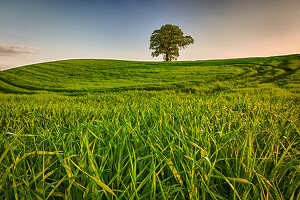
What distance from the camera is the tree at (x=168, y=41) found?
41.0 m

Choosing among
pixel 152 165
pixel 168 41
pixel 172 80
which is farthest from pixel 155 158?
pixel 168 41

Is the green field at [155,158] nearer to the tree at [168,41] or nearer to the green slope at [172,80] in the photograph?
the green slope at [172,80]

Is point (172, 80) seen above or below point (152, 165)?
below

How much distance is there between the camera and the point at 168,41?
137 ft


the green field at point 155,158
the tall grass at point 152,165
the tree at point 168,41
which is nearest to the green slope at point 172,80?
the green field at point 155,158

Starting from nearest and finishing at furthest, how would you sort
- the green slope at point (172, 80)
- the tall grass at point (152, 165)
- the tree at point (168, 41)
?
the tall grass at point (152, 165) < the green slope at point (172, 80) < the tree at point (168, 41)

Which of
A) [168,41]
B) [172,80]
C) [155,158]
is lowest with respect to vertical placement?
[172,80]

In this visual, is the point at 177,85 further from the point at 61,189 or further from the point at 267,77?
the point at 61,189

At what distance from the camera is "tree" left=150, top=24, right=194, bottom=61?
41.0 metres

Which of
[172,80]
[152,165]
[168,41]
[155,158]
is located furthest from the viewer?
[168,41]

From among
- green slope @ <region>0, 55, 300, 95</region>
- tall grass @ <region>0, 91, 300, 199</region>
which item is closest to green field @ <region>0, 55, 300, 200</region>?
tall grass @ <region>0, 91, 300, 199</region>

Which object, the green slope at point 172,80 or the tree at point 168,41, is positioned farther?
the tree at point 168,41

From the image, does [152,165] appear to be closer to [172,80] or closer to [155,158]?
[155,158]

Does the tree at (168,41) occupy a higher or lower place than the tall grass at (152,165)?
higher
